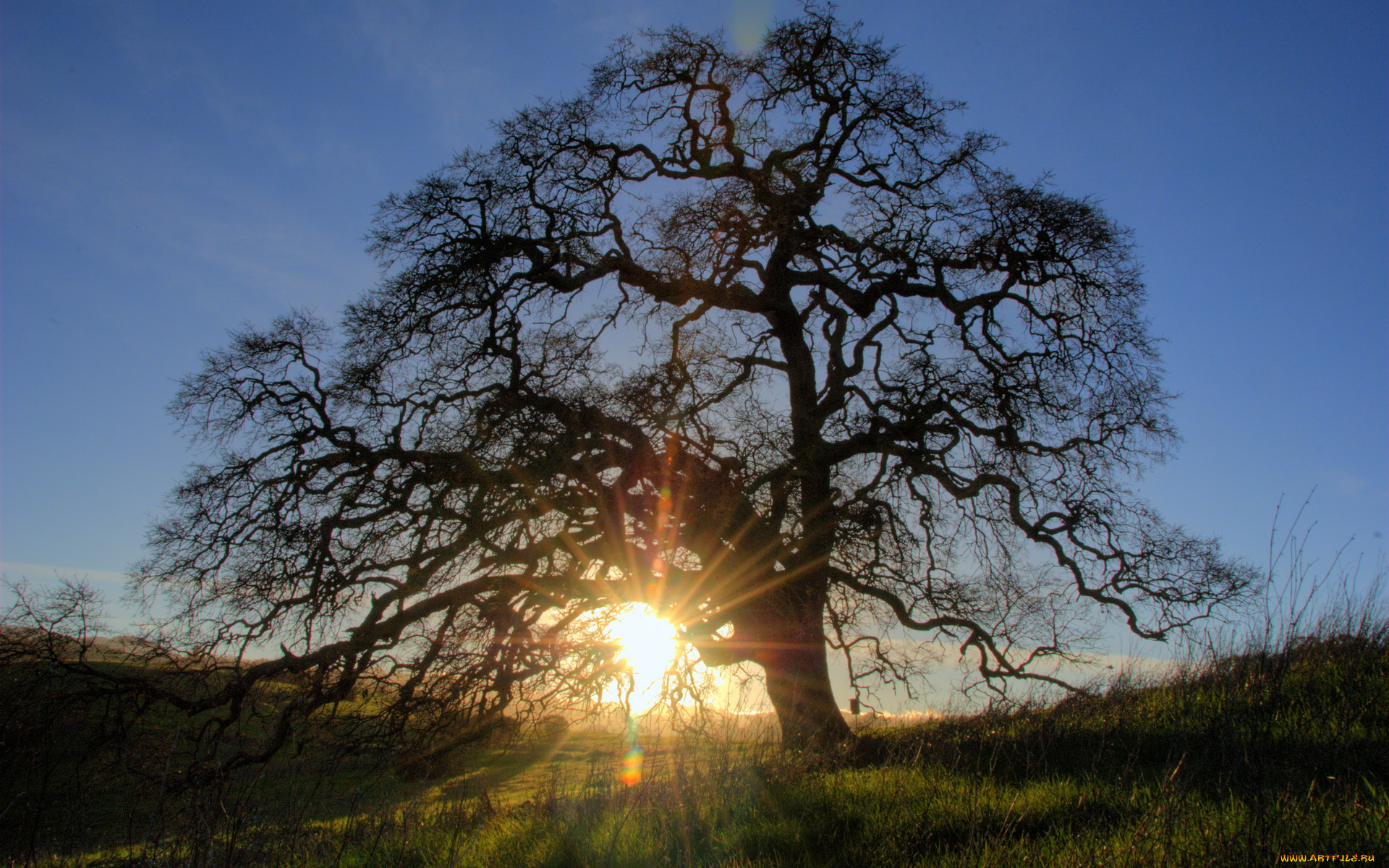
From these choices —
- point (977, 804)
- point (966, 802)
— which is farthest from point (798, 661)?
point (977, 804)

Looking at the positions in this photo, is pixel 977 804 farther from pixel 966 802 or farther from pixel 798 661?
pixel 798 661

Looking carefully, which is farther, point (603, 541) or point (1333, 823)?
point (603, 541)

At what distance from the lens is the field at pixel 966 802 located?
3832 mm

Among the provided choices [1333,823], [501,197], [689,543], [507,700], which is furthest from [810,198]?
[1333,823]

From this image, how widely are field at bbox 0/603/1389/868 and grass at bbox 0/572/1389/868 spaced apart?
0.02 metres

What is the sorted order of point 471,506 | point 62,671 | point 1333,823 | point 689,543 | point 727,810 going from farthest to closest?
point 689,543 → point 471,506 → point 62,671 → point 727,810 → point 1333,823

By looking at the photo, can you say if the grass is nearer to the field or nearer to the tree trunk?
the field

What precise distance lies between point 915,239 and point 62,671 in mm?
11053

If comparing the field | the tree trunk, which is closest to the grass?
the field

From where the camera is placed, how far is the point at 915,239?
1055 cm

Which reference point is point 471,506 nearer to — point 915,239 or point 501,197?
point 501,197

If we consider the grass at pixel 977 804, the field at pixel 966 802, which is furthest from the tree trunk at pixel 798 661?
the grass at pixel 977 804

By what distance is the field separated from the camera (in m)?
3.83

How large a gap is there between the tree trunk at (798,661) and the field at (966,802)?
1.73 metres
